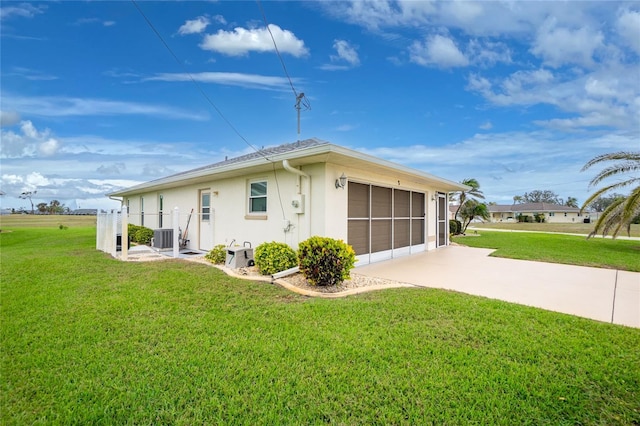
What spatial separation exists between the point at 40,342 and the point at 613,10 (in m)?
13.3

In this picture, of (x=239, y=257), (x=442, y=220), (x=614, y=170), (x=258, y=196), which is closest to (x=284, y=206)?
(x=258, y=196)

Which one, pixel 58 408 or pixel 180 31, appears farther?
pixel 180 31

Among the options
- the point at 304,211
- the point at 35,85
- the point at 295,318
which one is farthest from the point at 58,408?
the point at 35,85

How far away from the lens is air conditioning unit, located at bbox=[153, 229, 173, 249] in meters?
10.6

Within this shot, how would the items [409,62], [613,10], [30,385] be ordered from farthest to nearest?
[409,62], [613,10], [30,385]

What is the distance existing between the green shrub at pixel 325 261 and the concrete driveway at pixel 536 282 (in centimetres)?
148

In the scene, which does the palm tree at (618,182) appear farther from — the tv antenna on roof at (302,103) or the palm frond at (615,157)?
the tv antenna on roof at (302,103)

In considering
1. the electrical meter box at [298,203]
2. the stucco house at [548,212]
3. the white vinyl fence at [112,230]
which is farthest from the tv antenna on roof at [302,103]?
the stucco house at [548,212]

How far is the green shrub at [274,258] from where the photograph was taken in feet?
21.5

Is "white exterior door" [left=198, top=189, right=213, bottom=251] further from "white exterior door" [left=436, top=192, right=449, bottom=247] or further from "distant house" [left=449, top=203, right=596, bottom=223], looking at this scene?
"distant house" [left=449, top=203, right=596, bottom=223]

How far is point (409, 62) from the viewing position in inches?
388

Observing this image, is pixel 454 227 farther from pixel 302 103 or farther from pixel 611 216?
pixel 302 103

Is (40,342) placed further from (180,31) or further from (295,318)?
(180,31)

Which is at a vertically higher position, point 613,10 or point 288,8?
point 613,10
